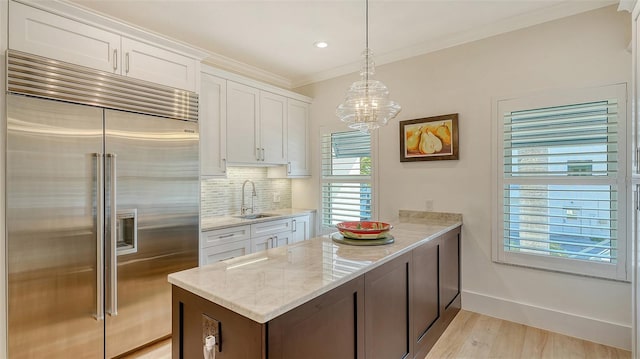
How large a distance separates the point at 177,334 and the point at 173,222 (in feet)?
4.30

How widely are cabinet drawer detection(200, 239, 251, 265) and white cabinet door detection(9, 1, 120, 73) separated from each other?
5.45 feet

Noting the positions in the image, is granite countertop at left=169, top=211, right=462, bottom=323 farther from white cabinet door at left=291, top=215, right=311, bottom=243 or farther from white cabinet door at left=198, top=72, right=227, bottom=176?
white cabinet door at left=291, top=215, right=311, bottom=243

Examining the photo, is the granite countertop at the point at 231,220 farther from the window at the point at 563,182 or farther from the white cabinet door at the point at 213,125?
the window at the point at 563,182

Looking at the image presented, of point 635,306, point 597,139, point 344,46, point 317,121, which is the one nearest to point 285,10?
point 344,46

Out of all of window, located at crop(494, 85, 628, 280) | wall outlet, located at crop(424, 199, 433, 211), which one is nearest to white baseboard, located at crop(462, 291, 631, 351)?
window, located at crop(494, 85, 628, 280)

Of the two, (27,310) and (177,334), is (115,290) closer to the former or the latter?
(27,310)

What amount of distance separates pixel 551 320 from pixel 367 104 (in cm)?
244

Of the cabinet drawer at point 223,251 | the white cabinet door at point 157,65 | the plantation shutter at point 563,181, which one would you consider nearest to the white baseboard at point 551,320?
the plantation shutter at point 563,181

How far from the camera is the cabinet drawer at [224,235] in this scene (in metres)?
2.91

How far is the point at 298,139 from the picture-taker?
4215mm

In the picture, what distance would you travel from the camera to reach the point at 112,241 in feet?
7.28

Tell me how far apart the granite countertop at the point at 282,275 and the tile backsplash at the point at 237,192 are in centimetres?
184

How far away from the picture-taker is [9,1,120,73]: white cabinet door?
189 centimetres

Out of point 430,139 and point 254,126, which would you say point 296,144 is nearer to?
point 254,126
